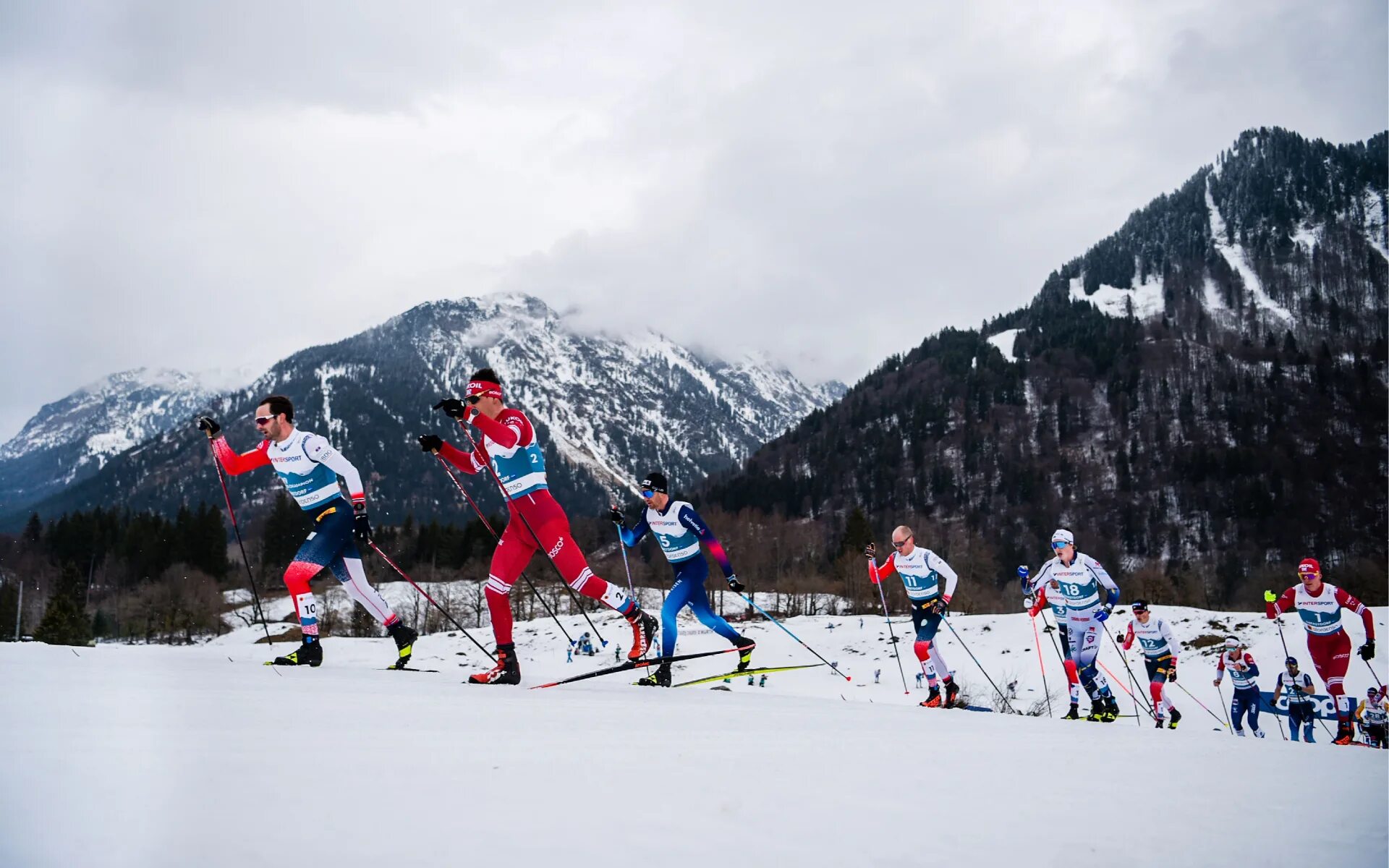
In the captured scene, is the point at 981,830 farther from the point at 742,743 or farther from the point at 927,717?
the point at 927,717

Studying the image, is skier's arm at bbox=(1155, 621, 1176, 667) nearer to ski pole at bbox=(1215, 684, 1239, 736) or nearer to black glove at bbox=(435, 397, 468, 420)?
ski pole at bbox=(1215, 684, 1239, 736)

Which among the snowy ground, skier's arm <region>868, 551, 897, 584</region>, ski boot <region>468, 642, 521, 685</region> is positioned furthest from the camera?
skier's arm <region>868, 551, 897, 584</region>

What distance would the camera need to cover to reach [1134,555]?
113 metres

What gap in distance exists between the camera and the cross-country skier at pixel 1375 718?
15.1 metres

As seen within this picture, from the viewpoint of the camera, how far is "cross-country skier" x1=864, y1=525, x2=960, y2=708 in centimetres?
1067

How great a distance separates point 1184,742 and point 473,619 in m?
54.4

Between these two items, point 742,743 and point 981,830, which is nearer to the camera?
point 981,830

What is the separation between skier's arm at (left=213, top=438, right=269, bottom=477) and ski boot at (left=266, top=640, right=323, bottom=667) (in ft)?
5.99

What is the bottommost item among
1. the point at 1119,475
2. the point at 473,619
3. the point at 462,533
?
the point at 473,619

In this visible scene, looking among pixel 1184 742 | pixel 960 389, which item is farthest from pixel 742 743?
pixel 960 389

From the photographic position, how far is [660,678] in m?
9.19

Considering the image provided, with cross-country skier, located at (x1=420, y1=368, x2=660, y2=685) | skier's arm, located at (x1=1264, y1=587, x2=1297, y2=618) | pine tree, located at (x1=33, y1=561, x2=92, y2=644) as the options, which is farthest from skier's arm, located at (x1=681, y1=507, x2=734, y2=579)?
pine tree, located at (x1=33, y1=561, x2=92, y2=644)

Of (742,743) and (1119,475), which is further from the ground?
(1119,475)

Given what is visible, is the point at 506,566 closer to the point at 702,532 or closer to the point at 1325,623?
the point at 702,532
